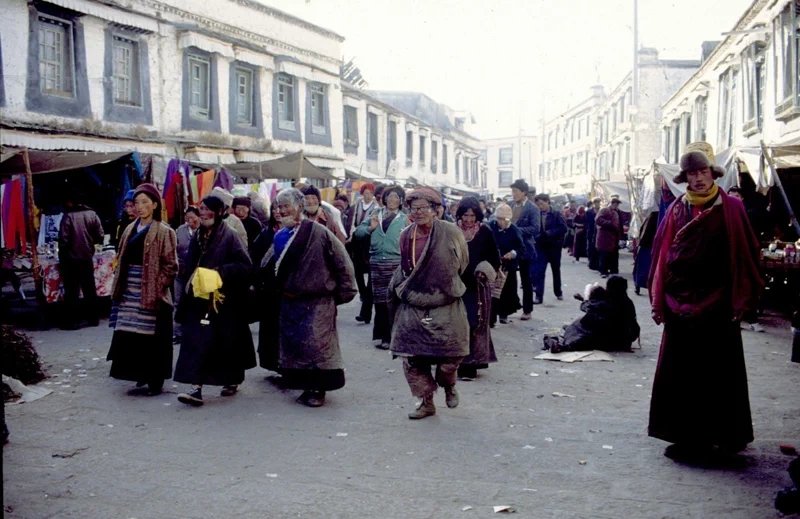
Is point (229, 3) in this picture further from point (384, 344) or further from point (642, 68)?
point (642, 68)

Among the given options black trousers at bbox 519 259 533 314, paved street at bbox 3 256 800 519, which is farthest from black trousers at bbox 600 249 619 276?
paved street at bbox 3 256 800 519

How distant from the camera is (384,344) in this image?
8.66 metres

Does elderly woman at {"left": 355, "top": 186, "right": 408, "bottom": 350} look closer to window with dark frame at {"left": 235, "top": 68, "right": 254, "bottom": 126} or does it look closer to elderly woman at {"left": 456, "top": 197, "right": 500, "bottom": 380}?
elderly woman at {"left": 456, "top": 197, "right": 500, "bottom": 380}

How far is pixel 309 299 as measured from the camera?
618cm

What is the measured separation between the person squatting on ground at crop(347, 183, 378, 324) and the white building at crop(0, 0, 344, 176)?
6786 mm

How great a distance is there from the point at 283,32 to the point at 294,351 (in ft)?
56.0

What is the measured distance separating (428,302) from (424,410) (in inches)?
34.0

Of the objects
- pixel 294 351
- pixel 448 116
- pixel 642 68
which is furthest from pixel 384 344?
pixel 448 116

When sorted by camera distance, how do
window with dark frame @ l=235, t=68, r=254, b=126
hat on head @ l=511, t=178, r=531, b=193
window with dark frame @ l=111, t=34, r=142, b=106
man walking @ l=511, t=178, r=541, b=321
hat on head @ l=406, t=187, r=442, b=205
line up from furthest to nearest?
1. window with dark frame @ l=235, t=68, r=254, b=126
2. window with dark frame @ l=111, t=34, r=142, b=106
3. man walking @ l=511, t=178, r=541, b=321
4. hat on head @ l=511, t=178, r=531, b=193
5. hat on head @ l=406, t=187, r=442, b=205

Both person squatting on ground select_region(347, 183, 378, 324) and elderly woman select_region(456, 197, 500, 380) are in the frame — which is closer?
elderly woman select_region(456, 197, 500, 380)

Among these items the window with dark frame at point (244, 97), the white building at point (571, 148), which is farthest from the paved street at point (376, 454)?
the white building at point (571, 148)

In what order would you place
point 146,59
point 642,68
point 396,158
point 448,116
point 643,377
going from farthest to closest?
point 448,116 → point 642,68 → point 396,158 → point 146,59 → point 643,377

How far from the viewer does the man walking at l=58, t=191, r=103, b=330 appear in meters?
10.0

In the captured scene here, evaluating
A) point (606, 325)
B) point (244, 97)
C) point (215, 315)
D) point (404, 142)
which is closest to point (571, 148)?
point (404, 142)
